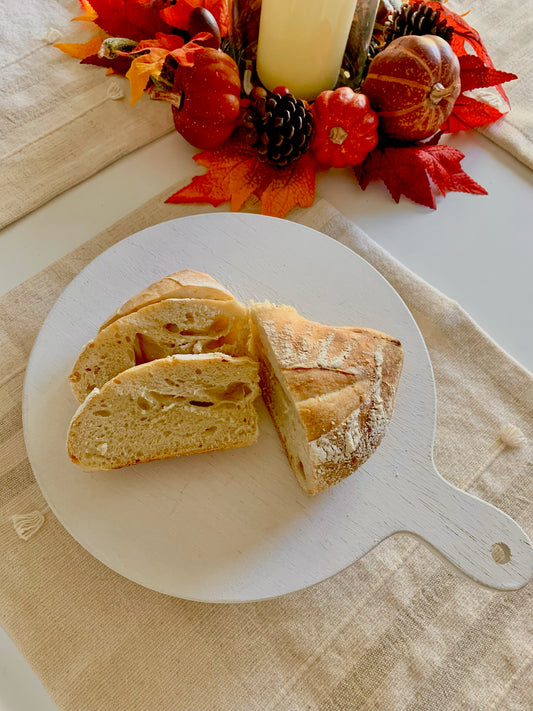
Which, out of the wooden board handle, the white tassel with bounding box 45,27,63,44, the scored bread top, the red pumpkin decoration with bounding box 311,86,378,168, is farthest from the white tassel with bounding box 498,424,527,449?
the white tassel with bounding box 45,27,63,44

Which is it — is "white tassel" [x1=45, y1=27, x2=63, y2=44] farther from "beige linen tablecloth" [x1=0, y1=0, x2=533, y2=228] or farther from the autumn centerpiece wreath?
the autumn centerpiece wreath

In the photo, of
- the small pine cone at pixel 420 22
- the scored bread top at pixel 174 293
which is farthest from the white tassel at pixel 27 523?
the small pine cone at pixel 420 22

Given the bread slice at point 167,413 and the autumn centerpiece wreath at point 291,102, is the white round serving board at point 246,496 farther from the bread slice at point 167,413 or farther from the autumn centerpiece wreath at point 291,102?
the autumn centerpiece wreath at point 291,102

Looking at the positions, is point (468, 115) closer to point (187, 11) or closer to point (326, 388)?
point (187, 11)

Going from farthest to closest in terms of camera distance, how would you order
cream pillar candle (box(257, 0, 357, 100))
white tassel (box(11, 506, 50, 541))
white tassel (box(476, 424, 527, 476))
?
cream pillar candle (box(257, 0, 357, 100)) < white tassel (box(476, 424, 527, 476)) < white tassel (box(11, 506, 50, 541))

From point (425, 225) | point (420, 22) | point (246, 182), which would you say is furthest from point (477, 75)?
point (246, 182)

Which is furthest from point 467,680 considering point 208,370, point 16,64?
point 16,64
